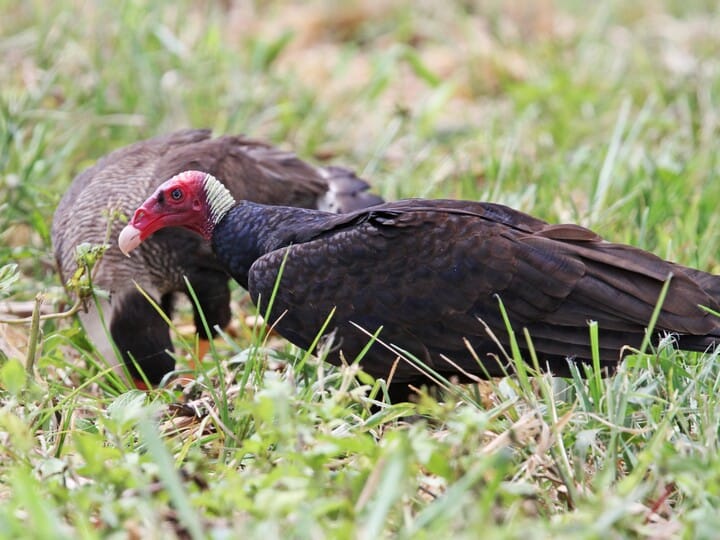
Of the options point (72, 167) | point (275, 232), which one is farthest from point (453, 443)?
point (72, 167)

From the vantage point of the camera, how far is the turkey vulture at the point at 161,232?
13.5ft

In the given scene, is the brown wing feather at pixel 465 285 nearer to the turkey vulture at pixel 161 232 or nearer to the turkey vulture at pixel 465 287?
the turkey vulture at pixel 465 287

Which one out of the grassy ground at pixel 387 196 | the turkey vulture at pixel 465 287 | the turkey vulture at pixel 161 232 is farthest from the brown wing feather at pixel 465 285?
the turkey vulture at pixel 161 232

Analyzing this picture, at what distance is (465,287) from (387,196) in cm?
198

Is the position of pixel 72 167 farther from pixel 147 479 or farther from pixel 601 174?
pixel 147 479

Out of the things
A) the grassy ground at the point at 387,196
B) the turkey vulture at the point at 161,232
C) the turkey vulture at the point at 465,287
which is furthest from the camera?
the turkey vulture at the point at 161,232

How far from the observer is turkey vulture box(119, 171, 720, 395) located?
3230 millimetres

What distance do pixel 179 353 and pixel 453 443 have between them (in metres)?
2.25

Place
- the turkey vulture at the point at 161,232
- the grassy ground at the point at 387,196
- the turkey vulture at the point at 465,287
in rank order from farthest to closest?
the turkey vulture at the point at 161,232 → the turkey vulture at the point at 465,287 → the grassy ground at the point at 387,196

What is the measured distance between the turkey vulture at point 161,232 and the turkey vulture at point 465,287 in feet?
2.64

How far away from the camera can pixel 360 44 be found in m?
8.08

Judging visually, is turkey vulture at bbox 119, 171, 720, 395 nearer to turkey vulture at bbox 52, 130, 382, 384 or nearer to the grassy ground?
the grassy ground

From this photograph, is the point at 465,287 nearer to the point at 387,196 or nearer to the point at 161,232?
the point at 161,232

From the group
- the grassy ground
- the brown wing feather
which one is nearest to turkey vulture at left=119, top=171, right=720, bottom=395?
the brown wing feather
